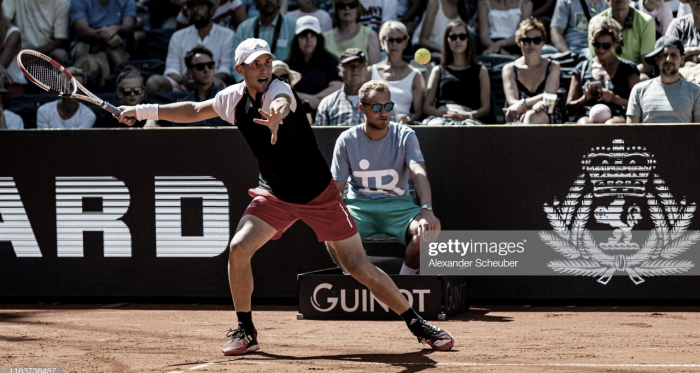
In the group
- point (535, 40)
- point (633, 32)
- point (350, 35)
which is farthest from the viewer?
point (350, 35)

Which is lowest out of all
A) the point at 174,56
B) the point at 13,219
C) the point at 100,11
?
the point at 13,219

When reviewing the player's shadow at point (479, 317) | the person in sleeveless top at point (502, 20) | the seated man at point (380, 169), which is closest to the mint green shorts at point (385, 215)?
the seated man at point (380, 169)

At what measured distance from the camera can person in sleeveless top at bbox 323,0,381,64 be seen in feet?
30.3

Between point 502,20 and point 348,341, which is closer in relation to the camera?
point 348,341

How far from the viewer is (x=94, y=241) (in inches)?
280

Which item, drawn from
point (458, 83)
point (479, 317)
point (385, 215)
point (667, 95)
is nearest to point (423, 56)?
point (458, 83)

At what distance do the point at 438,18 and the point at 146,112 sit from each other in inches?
208

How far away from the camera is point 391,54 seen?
8.22 m

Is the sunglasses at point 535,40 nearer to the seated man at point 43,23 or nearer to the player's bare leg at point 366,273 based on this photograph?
the player's bare leg at point 366,273

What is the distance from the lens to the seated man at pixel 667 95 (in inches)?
282

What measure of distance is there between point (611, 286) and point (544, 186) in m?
0.92

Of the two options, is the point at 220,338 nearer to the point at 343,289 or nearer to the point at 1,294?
the point at 343,289

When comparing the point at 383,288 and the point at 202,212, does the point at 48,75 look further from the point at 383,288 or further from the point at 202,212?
the point at 383,288

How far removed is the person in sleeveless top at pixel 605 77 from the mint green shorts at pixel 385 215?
2.15 m
